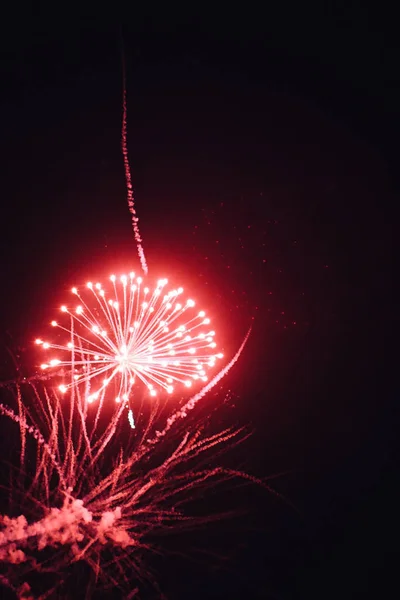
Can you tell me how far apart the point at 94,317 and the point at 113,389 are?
1.43m

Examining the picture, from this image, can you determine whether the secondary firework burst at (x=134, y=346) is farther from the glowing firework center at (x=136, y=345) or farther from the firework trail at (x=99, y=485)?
the firework trail at (x=99, y=485)

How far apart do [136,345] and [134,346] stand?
0.04 meters

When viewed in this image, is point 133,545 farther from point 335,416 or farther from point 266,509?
point 335,416

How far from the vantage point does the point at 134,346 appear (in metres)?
8.54

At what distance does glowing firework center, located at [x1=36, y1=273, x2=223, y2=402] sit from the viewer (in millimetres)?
8531

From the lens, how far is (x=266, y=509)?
9594 mm

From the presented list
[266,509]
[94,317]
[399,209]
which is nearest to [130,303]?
[94,317]

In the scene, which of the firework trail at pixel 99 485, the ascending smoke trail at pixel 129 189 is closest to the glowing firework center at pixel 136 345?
the firework trail at pixel 99 485

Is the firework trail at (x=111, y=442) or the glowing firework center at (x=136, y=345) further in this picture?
the glowing firework center at (x=136, y=345)

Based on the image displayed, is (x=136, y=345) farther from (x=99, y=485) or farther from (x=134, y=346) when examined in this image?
(x=99, y=485)

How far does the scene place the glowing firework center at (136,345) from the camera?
8531 mm

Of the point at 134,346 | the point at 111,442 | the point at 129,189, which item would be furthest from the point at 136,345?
the point at 129,189

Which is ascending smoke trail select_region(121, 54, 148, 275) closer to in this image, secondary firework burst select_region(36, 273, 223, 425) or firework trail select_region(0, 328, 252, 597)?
secondary firework burst select_region(36, 273, 223, 425)

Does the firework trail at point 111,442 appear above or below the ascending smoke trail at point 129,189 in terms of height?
below
